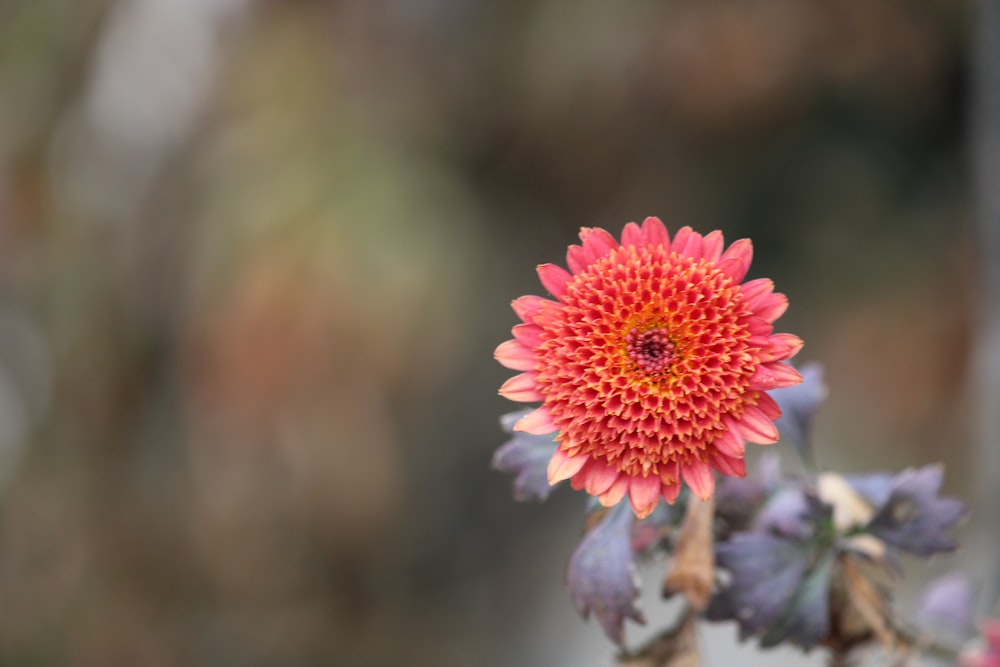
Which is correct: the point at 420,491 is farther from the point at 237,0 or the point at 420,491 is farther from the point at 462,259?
the point at 237,0

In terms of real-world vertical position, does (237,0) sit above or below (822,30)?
below

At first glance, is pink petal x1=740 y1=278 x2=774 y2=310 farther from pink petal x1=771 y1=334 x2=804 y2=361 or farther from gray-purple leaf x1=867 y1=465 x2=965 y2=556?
gray-purple leaf x1=867 y1=465 x2=965 y2=556

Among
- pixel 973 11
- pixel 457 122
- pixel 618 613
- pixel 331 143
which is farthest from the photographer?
pixel 457 122

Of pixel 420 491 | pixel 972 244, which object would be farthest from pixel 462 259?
pixel 972 244

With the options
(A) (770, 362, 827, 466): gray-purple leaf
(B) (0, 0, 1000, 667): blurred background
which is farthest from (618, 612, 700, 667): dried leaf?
(B) (0, 0, 1000, 667): blurred background

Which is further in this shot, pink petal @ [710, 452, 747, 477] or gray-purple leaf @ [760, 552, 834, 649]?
gray-purple leaf @ [760, 552, 834, 649]

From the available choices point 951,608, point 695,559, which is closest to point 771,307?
point 695,559

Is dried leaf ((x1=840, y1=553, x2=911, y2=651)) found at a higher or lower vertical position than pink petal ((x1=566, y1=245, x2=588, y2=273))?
lower

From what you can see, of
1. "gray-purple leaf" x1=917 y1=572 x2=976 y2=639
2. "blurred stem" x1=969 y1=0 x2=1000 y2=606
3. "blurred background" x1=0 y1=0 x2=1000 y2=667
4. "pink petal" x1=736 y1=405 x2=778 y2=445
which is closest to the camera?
"pink petal" x1=736 y1=405 x2=778 y2=445
